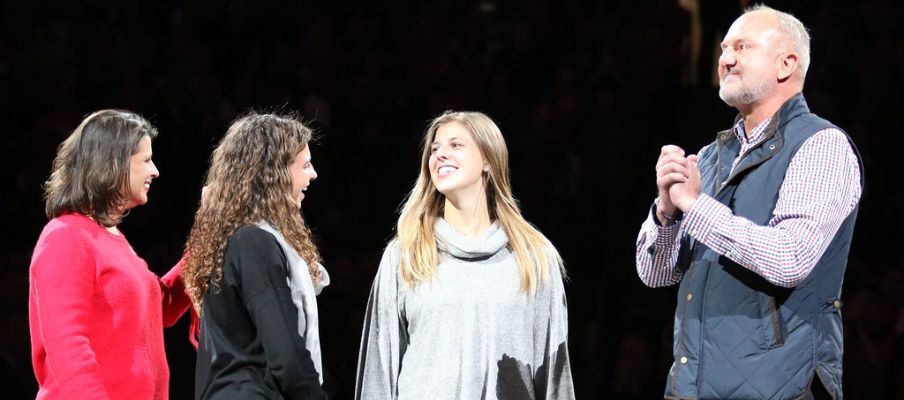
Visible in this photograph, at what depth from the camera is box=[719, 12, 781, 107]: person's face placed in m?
2.98

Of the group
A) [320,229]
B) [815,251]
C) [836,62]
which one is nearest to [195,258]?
[815,251]

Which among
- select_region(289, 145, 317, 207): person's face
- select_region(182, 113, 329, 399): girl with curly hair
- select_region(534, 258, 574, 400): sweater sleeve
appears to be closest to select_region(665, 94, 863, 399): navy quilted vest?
select_region(534, 258, 574, 400): sweater sleeve

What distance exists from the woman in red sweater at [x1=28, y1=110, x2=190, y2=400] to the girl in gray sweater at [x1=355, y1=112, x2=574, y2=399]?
2.05 feet

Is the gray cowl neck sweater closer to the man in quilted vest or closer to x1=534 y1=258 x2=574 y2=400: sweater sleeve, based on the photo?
x1=534 y1=258 x2=574 y2=400: sweater sleeve

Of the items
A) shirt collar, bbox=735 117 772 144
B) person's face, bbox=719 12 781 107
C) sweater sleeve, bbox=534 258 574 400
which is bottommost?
sweater sleeve, bbox=534 258 574 400

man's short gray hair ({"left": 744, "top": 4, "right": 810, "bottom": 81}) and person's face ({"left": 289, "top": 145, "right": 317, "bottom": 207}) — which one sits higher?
man's short gray hair ({"left": 744, "top": 4, "right": 810, "bottom": 81})

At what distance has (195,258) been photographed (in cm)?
309

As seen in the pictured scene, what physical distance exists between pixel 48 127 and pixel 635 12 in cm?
363

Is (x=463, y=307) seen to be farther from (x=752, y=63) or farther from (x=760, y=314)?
(x=752, y=63)

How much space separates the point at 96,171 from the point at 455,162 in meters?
1.02

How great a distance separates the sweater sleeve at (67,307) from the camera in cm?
295

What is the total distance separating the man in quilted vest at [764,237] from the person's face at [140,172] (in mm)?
1347

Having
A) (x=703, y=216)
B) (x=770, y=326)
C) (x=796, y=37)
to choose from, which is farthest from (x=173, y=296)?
(x=796, y=37)

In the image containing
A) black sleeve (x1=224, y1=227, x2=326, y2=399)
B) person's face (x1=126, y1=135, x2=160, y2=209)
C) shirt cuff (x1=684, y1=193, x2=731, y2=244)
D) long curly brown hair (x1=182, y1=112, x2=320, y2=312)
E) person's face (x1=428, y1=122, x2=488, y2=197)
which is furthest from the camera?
person's face (x1=428, y1=122, x2=488, y2=197)
